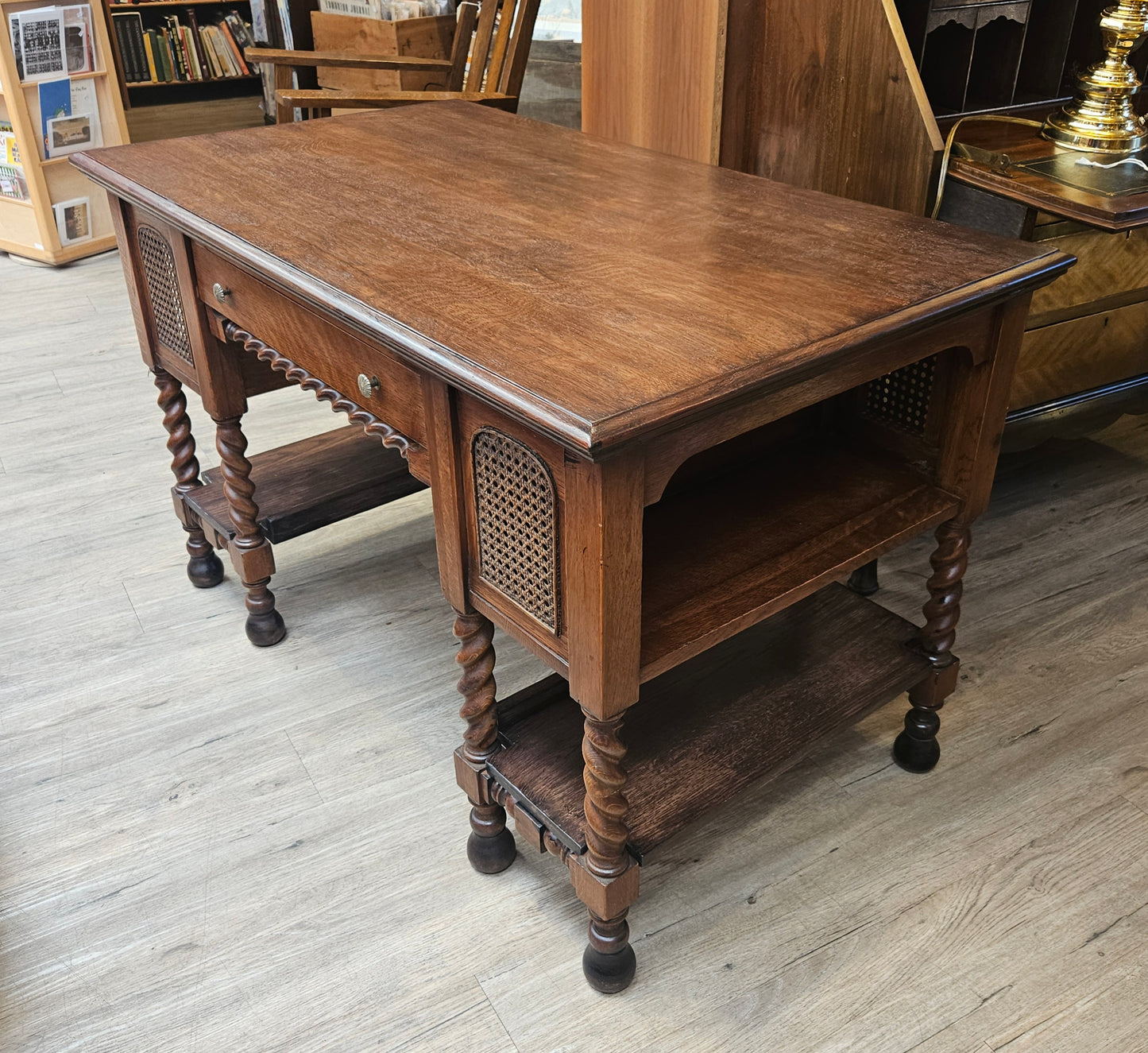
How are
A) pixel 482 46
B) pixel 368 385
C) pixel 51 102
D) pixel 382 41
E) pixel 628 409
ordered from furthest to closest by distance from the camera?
pixel 382 41
pixel 51 102
pixel 482 46
pixel 368 385
pixel 628 409

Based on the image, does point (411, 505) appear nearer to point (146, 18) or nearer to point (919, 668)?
point (919, 668)

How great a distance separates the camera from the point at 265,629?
2088mm

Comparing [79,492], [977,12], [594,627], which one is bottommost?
[79,492]

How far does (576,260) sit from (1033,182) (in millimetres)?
880

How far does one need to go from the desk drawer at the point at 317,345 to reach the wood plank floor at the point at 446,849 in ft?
2.20

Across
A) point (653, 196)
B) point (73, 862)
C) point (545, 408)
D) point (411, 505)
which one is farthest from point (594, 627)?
point (411, 505)

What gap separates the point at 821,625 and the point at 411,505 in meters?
1.16

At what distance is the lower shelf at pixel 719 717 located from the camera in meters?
1.41

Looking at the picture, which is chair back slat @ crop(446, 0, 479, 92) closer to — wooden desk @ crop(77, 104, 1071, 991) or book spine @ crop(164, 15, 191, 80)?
wooden desk @ crop(77, 104, 1071, 991)

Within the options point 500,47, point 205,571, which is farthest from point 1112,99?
point 205,571

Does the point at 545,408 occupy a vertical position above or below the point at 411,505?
above

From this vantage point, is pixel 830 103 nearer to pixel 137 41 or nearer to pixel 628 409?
pixel 628 409

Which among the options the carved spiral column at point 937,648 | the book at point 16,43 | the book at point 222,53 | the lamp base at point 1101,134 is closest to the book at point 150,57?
the book at point 222,53

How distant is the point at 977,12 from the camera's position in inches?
81.4
